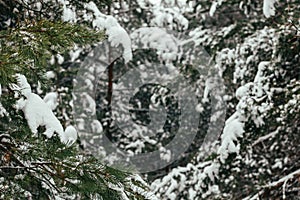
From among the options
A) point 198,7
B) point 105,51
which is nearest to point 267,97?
point 198,7

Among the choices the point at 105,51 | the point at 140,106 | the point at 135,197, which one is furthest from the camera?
the point at 140,106

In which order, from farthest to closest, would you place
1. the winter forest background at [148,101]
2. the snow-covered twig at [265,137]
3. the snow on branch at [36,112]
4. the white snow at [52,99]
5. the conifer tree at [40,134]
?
the snow-covered twig at [265,137], the white snow at [52,99], the snow on branch at [36,112], the winter forest background at [148,101], the conifer tree at [40,134]

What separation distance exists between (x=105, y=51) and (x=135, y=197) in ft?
21.9

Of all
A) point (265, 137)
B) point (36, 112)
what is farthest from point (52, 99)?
point (36, 112)

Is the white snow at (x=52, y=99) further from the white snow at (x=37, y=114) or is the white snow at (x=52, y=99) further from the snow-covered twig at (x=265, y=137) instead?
the white snow at (x=37, y=114)

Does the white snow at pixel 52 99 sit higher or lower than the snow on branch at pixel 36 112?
higher

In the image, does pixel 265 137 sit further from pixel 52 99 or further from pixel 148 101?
pixel 148 101

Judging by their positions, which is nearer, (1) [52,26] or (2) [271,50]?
(1) [52,26]

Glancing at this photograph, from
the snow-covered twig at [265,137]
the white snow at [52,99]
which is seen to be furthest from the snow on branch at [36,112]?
the snow-covered twig at [265,137]

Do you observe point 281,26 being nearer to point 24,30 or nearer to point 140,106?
point 24,30

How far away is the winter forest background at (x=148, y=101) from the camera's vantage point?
119 inches

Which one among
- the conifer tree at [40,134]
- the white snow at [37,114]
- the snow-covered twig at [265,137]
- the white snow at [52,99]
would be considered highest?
the white snow at [52,99]

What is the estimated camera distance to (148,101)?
34.8 ft

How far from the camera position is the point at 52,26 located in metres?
2.61
